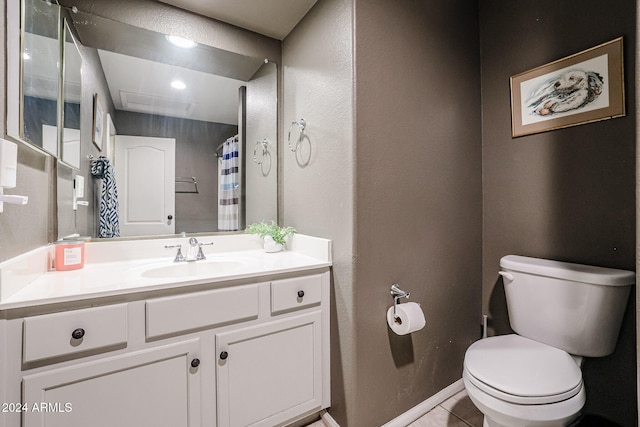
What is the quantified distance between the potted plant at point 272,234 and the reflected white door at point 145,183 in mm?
478

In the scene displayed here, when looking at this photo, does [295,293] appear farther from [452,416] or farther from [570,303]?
[570,303]

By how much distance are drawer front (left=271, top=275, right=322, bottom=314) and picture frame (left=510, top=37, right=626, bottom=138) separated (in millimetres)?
1436

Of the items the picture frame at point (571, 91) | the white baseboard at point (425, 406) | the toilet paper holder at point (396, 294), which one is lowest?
the white baseboard at point (425, 406)

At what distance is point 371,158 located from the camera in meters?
1.36

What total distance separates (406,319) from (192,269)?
3.49 feet

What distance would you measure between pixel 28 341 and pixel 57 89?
3.50ft

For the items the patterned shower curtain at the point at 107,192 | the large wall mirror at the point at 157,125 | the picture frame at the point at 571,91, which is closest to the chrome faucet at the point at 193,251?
the large wall mirror at the point at 157,125

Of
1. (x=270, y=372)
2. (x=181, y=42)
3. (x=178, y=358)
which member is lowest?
(x=270, y=372)

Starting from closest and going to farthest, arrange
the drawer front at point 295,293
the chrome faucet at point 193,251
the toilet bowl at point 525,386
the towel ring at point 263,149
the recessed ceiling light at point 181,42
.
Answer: the toilet bowl at point 525,386 → the drawer front at point 295,293 → the chrome faucet at point 193,251 → the recessed ceiling light at point 181,42 → the towel ring at point 263,149

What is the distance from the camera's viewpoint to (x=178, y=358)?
3.58 feet

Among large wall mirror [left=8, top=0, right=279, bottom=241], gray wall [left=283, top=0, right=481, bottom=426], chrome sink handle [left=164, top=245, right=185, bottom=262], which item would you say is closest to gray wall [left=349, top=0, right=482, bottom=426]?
gray wall [left=283, top=0, right=481, bottom=426]

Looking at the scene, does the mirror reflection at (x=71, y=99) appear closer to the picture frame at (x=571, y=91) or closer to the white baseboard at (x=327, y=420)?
the white baseboard at (x=327, y=420)

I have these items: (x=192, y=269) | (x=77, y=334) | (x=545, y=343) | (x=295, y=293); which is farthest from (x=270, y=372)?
(x=545, y=343)

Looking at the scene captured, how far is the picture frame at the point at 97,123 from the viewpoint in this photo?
1506mm
